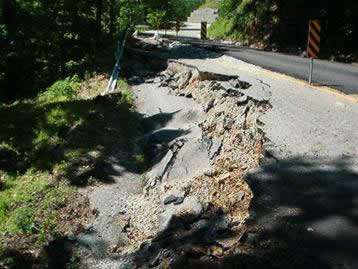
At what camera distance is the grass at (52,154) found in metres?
8.63

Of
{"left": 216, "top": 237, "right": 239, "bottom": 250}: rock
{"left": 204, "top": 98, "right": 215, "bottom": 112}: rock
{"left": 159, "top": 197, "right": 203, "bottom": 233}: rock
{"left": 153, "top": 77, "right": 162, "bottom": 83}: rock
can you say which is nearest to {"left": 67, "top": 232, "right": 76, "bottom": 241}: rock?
{"left": 159, "top": 197, "right": 203, "bottom": 233}: rock

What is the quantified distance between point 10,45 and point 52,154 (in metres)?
12.6

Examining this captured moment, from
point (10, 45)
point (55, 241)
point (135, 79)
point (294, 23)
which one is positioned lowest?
point (55, 241)

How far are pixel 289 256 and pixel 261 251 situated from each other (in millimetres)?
328

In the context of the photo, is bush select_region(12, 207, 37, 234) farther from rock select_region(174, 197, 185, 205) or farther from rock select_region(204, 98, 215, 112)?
rock select_region(204, 98, 215, 112)

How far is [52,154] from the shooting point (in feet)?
36.1

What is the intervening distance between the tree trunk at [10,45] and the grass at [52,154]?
22.4 feet

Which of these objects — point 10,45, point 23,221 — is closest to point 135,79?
point 10,45

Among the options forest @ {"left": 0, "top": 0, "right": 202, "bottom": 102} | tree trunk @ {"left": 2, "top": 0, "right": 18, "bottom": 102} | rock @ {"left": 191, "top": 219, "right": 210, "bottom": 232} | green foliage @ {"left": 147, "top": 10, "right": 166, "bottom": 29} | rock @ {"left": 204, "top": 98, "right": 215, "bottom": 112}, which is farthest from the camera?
green foliage @ {"left": 147, "top": 10, "right": 166, "bottom": 29}

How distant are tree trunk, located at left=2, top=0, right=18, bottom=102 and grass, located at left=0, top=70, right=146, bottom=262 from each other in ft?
22.4

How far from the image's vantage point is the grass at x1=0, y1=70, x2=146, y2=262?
8633 millimetres

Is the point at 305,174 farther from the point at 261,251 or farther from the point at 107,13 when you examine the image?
the point at 107,13

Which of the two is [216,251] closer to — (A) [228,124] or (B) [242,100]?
(A) [228,124]

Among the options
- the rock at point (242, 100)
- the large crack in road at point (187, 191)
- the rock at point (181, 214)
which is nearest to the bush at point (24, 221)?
the large crack in road at point (187, 191)
